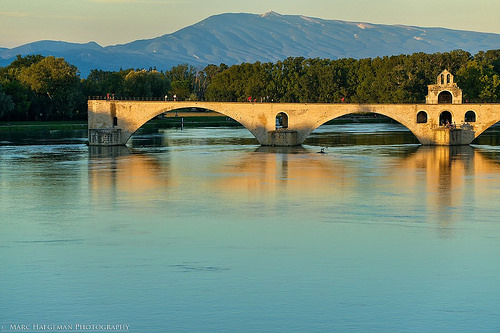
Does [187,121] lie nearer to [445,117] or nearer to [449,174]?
[445,117]

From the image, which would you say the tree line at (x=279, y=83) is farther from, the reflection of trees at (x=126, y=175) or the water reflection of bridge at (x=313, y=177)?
the water reflection of bridge at (x=313, y=177)

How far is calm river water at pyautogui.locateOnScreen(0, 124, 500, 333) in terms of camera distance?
62.5 feet

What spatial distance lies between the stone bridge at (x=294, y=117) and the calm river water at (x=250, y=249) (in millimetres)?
21396

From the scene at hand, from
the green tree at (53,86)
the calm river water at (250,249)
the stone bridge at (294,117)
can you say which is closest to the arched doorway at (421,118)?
the stone bridge at (294,117)

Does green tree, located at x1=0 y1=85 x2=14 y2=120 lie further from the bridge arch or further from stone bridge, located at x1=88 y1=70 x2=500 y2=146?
the bridge arch

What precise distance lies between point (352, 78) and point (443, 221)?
94105 mm

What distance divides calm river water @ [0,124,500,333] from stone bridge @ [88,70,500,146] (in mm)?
21396

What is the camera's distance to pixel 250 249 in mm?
26031

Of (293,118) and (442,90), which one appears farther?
(442,90)

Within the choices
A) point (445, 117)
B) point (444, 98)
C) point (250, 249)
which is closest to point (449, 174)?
point (250, 249)

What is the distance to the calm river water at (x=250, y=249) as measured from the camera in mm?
19047

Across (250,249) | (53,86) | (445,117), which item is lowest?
(250,249)

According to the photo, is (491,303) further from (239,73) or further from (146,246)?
(239,73)

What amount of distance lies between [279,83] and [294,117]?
55270 mm
